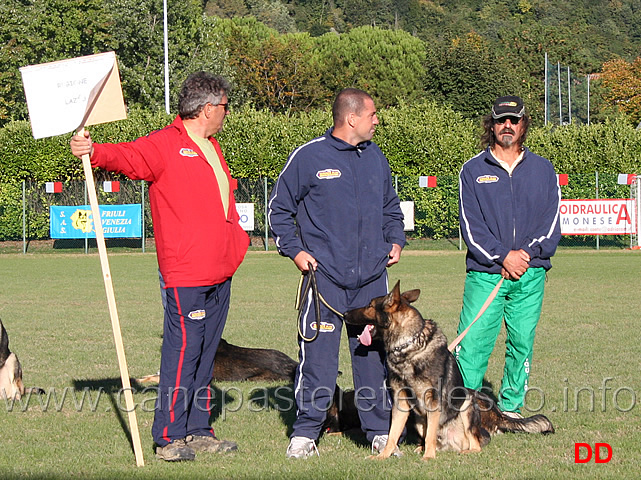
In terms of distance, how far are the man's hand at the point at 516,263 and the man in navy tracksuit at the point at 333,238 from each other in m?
0.91

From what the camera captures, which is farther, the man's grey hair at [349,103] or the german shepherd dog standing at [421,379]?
the man's grey hair at [349,103]

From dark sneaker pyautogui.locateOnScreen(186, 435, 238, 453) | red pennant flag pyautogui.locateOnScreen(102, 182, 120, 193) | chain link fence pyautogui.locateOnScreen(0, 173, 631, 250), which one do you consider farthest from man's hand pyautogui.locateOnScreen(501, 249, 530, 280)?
red pennant flag pyautogui.locateOnScreen(102, 182, 120, 193)

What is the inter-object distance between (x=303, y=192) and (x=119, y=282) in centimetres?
1366

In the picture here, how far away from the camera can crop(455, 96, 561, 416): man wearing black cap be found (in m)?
6.39

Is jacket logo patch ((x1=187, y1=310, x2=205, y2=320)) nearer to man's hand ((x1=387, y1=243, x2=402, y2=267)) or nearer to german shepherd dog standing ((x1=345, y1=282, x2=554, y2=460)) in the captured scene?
german shepherd dog standing ((x1=345, y1=282, x2=554, y2=460))

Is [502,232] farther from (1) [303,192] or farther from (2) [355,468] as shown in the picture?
(2) [355,468]

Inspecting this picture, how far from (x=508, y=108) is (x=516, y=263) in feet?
3.84

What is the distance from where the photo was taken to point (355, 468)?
5465 mm

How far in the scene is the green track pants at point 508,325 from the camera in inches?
253

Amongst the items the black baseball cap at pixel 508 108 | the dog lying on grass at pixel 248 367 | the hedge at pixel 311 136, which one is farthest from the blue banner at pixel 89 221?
the black baseball cap at pixel 508 108

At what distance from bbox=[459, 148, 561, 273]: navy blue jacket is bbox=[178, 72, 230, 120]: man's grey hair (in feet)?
6.99

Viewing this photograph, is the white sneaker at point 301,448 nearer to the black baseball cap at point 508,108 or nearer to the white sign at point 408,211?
the black baseball cap at point 508,108

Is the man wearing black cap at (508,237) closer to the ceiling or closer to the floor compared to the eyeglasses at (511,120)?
closer to the floor

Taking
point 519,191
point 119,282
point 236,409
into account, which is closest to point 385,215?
point 519,191
